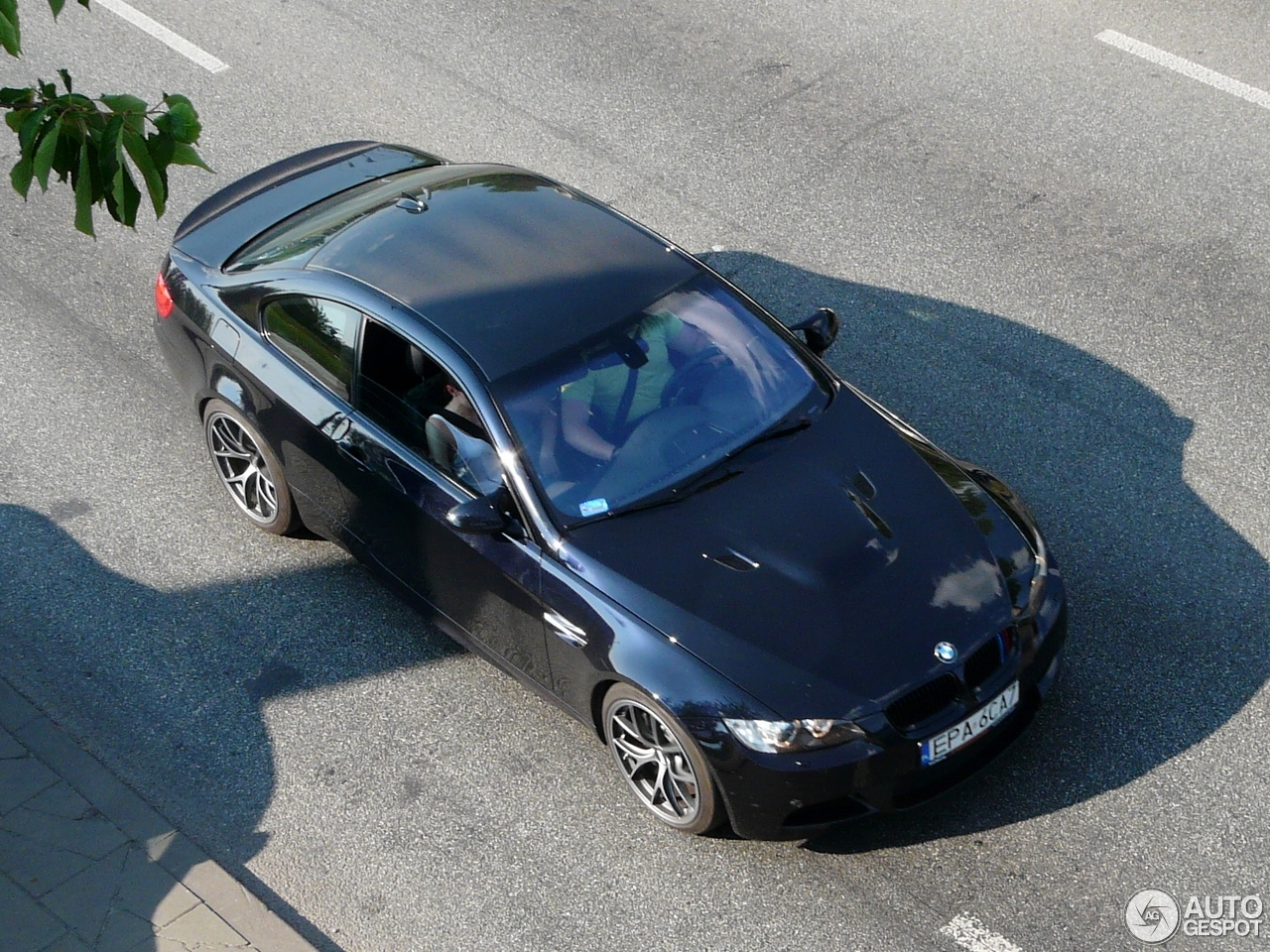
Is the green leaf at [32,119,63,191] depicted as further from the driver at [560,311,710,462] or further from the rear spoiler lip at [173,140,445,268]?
the rear spoiler lip at [173,140,445,268]

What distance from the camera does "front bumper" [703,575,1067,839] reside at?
16.5 feet

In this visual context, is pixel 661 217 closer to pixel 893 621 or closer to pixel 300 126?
pixel 300 126

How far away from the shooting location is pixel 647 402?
5789 mm

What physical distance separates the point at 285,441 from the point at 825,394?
2448mm

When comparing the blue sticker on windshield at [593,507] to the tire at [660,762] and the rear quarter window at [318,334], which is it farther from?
the rear quarter window at [318,334]

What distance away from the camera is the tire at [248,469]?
268 inches

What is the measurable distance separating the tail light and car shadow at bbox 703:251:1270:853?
126 inches

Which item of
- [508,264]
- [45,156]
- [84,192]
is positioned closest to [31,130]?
[45,156]

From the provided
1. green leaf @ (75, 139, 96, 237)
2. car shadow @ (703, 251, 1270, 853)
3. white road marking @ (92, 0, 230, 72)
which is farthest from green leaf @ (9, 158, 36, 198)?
white road marking @ (92, 0, 230, 72)

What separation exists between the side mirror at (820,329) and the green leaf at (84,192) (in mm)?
3159

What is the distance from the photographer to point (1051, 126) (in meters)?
9.54

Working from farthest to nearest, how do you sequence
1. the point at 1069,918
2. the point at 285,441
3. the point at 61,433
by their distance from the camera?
the point at 61,433, the point at 285,441, the point at 1069,918

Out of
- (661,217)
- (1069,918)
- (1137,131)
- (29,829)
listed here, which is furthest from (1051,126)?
(29,829)

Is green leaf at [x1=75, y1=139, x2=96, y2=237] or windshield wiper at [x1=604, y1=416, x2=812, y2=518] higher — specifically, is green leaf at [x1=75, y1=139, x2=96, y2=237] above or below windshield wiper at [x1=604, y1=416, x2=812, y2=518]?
above
